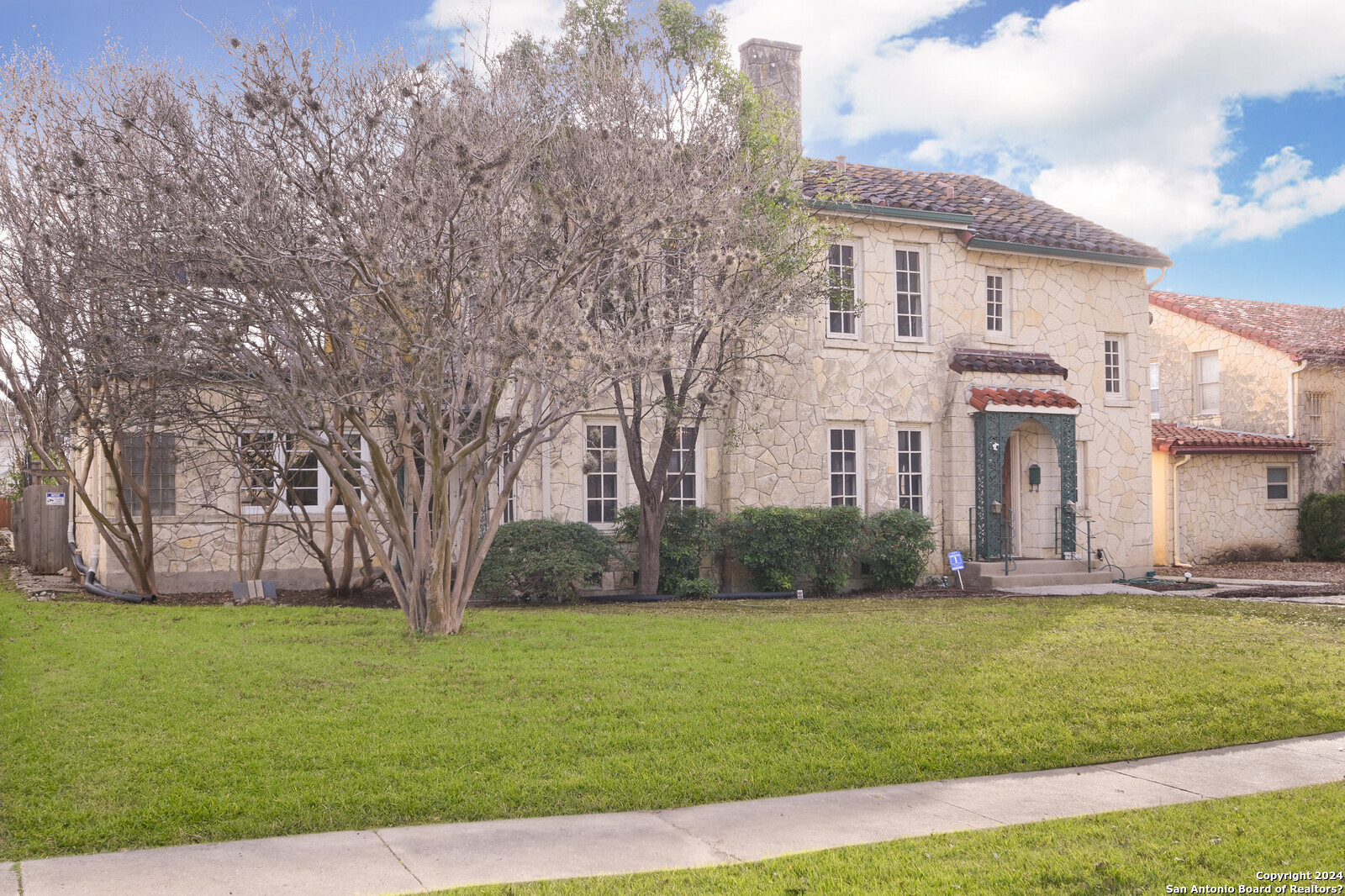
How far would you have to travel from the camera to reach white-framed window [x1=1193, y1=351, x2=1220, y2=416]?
2656cm

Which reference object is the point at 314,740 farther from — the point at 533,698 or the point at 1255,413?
the point at 1255,413

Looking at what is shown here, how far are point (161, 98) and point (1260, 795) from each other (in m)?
10.9

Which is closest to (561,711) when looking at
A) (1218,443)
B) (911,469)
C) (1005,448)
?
(911,469)

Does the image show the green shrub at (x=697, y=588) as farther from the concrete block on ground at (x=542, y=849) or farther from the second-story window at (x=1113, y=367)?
the concrete block on ground at (x=542, y=849)

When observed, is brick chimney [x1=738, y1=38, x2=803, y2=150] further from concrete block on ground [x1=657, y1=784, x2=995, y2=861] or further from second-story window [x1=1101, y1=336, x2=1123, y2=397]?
concrete block on ground [x1=657, y1=784, x2=995, y2=861]

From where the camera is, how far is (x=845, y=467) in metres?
18.4

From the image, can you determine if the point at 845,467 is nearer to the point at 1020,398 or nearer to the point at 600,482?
the point at 1020,398

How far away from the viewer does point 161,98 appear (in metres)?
10.6

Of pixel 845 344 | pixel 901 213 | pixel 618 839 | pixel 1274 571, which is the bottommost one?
pixel 1274 571

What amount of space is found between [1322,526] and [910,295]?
1187 cm

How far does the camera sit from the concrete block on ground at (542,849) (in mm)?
4992

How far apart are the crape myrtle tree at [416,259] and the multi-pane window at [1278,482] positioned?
18.7 meters

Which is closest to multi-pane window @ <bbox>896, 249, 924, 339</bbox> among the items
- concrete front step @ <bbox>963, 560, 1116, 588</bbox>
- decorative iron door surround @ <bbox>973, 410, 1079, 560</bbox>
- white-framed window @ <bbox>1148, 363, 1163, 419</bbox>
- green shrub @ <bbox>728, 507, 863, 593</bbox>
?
decorative iron door surround @ <bbox>973, 410, 1079, 560</bbox>

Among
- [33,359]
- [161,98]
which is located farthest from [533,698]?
[33,359]
